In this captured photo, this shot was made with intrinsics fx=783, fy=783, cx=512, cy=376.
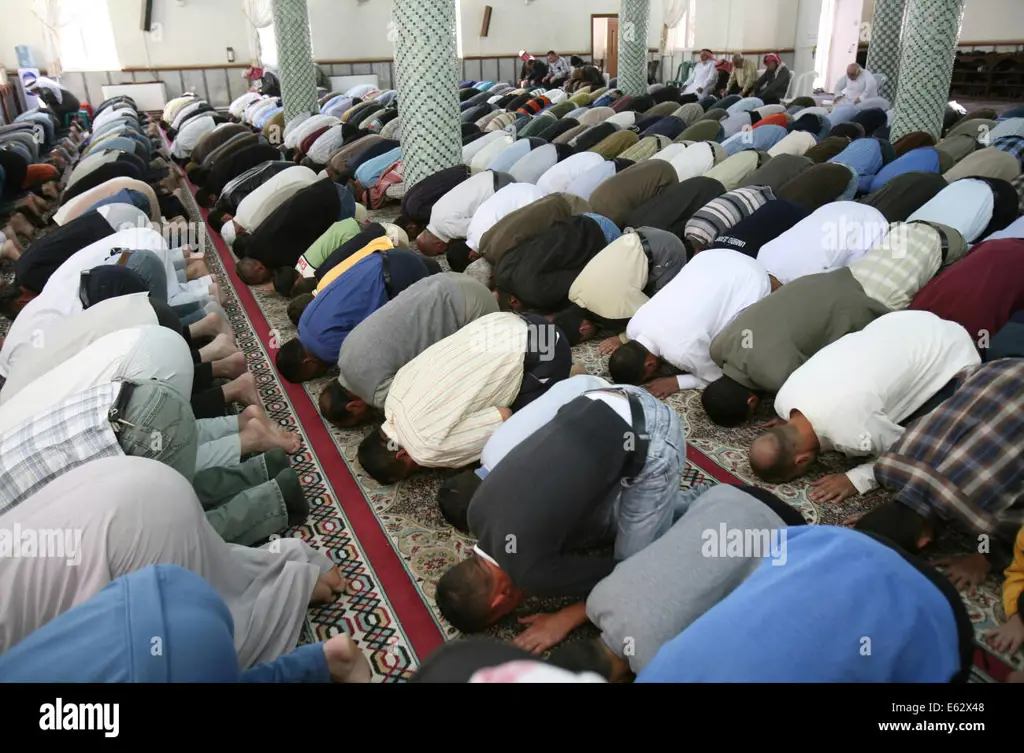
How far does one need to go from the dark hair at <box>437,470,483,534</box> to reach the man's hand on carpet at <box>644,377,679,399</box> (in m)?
0.97

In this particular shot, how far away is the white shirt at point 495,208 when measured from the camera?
423 centimetres

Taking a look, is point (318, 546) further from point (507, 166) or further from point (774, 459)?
point (507, 166)

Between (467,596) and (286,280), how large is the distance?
9.10 feet

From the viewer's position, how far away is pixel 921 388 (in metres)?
2.23

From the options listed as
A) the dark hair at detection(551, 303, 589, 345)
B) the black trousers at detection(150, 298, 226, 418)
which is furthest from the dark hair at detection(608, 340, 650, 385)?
the black trousers at detection(150, 298, 226, 418)

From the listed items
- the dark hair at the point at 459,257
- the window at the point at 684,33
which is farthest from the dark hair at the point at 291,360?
the window at the point at 684,33

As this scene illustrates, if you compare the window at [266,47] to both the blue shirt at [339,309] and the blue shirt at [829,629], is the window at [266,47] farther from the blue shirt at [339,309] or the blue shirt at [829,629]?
the blue shirt at [829,629]

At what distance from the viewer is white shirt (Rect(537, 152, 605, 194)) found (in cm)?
→ 494

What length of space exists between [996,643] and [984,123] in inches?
198

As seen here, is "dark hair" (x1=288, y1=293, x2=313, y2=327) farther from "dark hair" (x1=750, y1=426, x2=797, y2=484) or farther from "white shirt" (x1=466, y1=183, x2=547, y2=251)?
"dark hair" (x1=750, y1=426, x2=797, y2=484)

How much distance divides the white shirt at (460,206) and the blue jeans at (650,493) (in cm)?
284

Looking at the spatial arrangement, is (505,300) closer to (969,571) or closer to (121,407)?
(121,407)

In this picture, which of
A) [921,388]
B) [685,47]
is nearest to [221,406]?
[921,388]

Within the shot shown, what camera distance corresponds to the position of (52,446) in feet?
5.86
